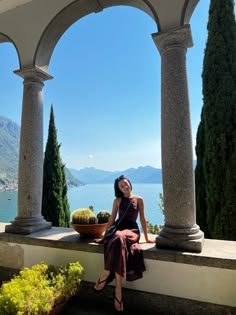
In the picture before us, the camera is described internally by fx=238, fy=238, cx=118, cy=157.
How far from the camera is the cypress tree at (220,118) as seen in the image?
5.58 metres

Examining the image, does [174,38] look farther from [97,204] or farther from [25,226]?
[97,204]

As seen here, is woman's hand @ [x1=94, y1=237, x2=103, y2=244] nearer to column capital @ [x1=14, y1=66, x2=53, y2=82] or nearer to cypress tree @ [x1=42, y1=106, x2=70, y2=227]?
column capital @ [x1=14, y1=66, x2=53, y2=82]

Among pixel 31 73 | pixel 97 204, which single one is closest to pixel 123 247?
pixel 31 73

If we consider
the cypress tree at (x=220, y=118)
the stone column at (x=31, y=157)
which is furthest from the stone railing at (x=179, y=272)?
the cypress tree at (x=220, y=118)

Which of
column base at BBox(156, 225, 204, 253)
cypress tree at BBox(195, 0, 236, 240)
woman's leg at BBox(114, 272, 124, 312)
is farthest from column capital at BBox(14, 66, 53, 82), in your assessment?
cypress tree at BBox(195, 0, 236, 240)

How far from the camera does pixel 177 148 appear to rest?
10.0ft

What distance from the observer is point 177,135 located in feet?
10.0

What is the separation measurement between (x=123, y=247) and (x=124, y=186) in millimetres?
770

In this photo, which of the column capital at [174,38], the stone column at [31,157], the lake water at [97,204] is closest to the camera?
the column capital at [174,38]

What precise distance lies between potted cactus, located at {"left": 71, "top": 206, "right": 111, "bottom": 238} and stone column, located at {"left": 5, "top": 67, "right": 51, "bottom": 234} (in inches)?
39.7

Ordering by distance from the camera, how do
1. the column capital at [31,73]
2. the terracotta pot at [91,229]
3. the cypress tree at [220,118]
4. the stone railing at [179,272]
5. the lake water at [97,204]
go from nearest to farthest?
the stone railing at [179,272] → the terracotta pot at [91,229] → the column capital at [31,73] → the cypress tree at [220,118] → the lake water at [97,204]

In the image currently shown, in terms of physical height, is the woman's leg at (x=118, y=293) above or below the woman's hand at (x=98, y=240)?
below

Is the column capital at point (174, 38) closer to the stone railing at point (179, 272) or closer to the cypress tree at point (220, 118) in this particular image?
the stone railing at point (179, 272)

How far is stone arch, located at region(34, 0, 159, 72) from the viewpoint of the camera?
4086mm
